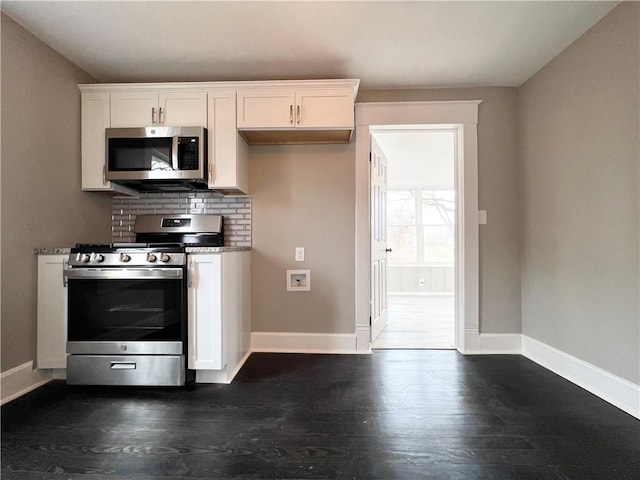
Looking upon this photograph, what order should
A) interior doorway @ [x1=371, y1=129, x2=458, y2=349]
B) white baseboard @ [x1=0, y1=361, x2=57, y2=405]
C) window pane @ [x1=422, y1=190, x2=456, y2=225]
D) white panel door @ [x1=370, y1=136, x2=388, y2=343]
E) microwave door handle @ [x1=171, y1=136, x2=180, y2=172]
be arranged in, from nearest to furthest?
1. white baseboard @ [x1=0, y1=361, x2=57, y2=405]
2. microwave door handle @ [x1=171, y1=136, x2=180, y2=172]
3. white panel door @ [x1=370, y1=136, x2=388, y2=343]
4. interior doorway @ [x1=371, y1=129, x2=458, y2=349]
5. window pane @ [x1=422, y1=190, x2=456, y2=225]

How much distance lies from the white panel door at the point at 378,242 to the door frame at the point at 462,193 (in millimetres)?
226

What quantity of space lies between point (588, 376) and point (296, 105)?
2672 mm

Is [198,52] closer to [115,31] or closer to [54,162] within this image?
[115,31]

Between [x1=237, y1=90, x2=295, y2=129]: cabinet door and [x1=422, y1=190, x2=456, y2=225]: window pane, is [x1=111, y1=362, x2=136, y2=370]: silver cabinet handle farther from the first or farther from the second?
[x1=422, y1=190, x2=456, y2=225]: window pane

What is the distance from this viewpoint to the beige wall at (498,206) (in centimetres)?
276

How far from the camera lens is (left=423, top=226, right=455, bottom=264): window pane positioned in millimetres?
6098

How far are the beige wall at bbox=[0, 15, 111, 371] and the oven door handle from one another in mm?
308

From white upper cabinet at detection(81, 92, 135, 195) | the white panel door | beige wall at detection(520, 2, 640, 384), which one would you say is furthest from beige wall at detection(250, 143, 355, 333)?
beige wall at detection(520, 2, 640, 384)

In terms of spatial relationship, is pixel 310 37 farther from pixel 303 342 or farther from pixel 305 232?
pixel 303 342

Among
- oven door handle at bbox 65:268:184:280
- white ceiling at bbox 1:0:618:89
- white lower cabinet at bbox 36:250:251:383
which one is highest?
white ceiling at bbox 1:0:618:89

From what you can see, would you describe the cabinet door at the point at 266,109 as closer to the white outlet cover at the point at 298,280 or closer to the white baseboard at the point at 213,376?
the white outlet cover at the point at 298,280

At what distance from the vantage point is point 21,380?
6.55 feet

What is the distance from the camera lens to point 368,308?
2783 millimetres

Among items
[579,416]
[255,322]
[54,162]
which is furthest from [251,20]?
[579,416]
